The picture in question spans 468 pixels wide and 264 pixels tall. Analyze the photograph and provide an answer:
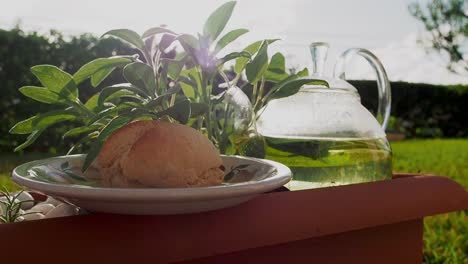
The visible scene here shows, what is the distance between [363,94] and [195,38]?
8.79 meters

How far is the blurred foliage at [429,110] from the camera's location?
1038cm

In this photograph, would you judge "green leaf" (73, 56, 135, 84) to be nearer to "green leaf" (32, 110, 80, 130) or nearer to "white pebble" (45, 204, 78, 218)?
"green leaf" (32, 110, 80, 130)

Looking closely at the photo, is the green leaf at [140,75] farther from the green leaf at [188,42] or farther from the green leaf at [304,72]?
the green leaf at [304,72]

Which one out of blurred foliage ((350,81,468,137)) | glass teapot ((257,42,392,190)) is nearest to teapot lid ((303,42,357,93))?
glass teapot ((257,42,392,190))

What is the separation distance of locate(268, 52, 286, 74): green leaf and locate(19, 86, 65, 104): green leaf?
400mm

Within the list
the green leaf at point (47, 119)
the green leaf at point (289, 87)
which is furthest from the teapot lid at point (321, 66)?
the green leaf at point (47, 119)

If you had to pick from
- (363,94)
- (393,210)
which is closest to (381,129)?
(393,210)

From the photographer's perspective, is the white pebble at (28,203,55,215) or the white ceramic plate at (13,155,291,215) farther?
the white pebble at (28,203,55,215)

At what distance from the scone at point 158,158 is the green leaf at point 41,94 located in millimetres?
135

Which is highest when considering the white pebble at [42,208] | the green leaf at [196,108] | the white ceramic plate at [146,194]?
the green leaf at [196,108]

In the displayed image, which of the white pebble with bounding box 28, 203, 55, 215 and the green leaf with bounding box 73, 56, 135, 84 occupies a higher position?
the green leaf with bounding box 73, 56, 135, 84

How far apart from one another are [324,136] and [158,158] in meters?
0.38

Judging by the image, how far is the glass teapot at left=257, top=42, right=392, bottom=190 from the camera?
91 cm

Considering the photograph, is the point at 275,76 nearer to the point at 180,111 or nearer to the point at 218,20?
the point at 218,20
